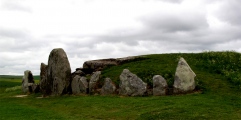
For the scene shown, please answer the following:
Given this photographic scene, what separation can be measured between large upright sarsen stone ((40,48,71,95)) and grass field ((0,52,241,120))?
1916 mm

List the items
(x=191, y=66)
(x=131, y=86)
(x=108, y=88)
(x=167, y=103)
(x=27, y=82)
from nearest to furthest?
(x=167, y=103) → (x=131, y=86) → (x=108, y=88) → (x=191, y=66) → (x=27, y=82)

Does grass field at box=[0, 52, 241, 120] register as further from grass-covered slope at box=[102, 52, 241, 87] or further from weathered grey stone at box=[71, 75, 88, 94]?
weathered grey stone at box=[71, 75, 88, 94]

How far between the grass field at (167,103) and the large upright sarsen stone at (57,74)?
1916 millimetres

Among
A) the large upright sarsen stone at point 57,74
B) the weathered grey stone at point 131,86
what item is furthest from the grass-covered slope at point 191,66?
the large upright sarsen stone at point 57,74

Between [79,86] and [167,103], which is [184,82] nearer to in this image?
[167,103]

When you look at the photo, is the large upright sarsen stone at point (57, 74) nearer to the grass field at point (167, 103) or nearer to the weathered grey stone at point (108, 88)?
the grass field at point (167, 103)

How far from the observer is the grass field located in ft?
70.1

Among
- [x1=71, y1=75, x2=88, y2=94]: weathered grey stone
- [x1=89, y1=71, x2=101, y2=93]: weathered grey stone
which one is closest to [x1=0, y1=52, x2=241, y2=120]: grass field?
[x1=71, y1=75, x2=88, y2=94]: weathered grey stone

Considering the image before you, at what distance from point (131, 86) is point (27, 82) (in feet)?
73.6

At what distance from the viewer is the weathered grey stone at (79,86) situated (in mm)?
35000

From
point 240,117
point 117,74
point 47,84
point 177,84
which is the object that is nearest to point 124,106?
point 177,84

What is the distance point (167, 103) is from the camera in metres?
24.6

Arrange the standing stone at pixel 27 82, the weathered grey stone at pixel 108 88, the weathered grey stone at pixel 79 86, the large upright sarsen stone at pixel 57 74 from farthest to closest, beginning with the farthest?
the standing stone at pixel 27 82
the large upright sarsen stone at pixel 57 74
the weathered grey stone at pixel 79 86
the weathered grey stone at pixel 108 88

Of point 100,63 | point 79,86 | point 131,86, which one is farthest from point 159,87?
point 100,63
